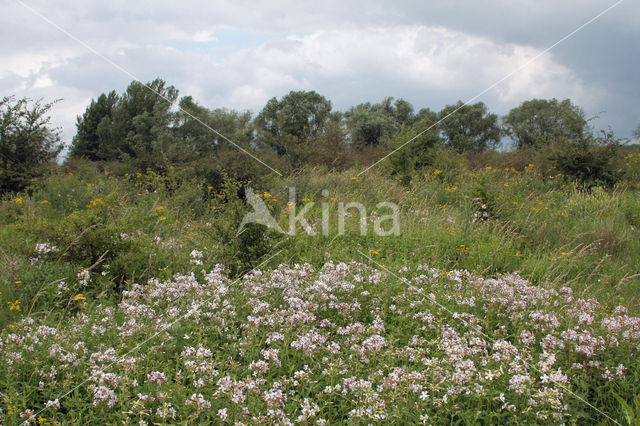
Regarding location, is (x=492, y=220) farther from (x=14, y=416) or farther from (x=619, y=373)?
(x=14, y=416)

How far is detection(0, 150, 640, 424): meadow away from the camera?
244 centimetres

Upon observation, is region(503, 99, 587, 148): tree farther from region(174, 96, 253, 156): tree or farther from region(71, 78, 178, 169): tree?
region(71, 78, 178, 169): tree

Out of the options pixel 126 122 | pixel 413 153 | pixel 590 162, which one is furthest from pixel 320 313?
pixel 126 122

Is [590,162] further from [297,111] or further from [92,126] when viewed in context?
[92,126]

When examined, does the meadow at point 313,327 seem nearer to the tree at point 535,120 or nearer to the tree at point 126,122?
the tree at point 126,122

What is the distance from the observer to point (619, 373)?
9.00 feet

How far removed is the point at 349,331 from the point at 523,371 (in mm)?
1143

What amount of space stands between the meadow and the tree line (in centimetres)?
531

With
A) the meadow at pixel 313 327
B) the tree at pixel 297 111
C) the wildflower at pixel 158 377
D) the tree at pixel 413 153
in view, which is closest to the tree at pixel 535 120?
the tree at pixel 297 111

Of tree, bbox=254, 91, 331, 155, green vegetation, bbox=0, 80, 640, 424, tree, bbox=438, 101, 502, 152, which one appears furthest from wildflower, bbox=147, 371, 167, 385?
tree, bbox=438, 101, 502, 152

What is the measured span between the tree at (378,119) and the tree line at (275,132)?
0.07m

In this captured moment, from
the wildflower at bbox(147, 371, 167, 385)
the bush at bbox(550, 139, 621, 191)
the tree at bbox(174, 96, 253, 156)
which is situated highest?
the tree at bbox(174, 96, 253, 156)

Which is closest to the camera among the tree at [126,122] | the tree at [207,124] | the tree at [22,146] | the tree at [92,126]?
the tree at [22,146]

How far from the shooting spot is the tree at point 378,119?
2852 cm
